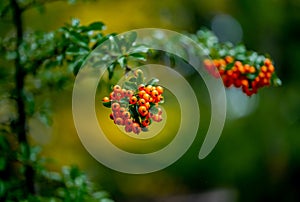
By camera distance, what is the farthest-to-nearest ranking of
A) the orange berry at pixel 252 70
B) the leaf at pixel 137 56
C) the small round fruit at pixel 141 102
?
the orange berry at pixel 252 70 → the leaf at pixel 137 56 → the small round fruit at pixel 141 102

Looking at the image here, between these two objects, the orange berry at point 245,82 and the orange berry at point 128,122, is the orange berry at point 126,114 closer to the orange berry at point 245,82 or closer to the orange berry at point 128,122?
the orange berry at point 128,122

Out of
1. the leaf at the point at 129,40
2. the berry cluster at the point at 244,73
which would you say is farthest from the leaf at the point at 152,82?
the berry cluster at the point at 244,73

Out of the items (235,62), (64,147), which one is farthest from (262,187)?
(235,62)

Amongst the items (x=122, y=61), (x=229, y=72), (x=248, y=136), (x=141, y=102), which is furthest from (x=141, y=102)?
(x=248, y=136)

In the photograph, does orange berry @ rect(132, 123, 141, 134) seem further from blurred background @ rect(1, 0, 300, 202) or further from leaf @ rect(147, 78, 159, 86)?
blurred background @ rect(1, 0, 300, 202)

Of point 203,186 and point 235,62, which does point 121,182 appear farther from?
point 235,62

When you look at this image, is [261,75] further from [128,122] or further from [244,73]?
[128,122]
